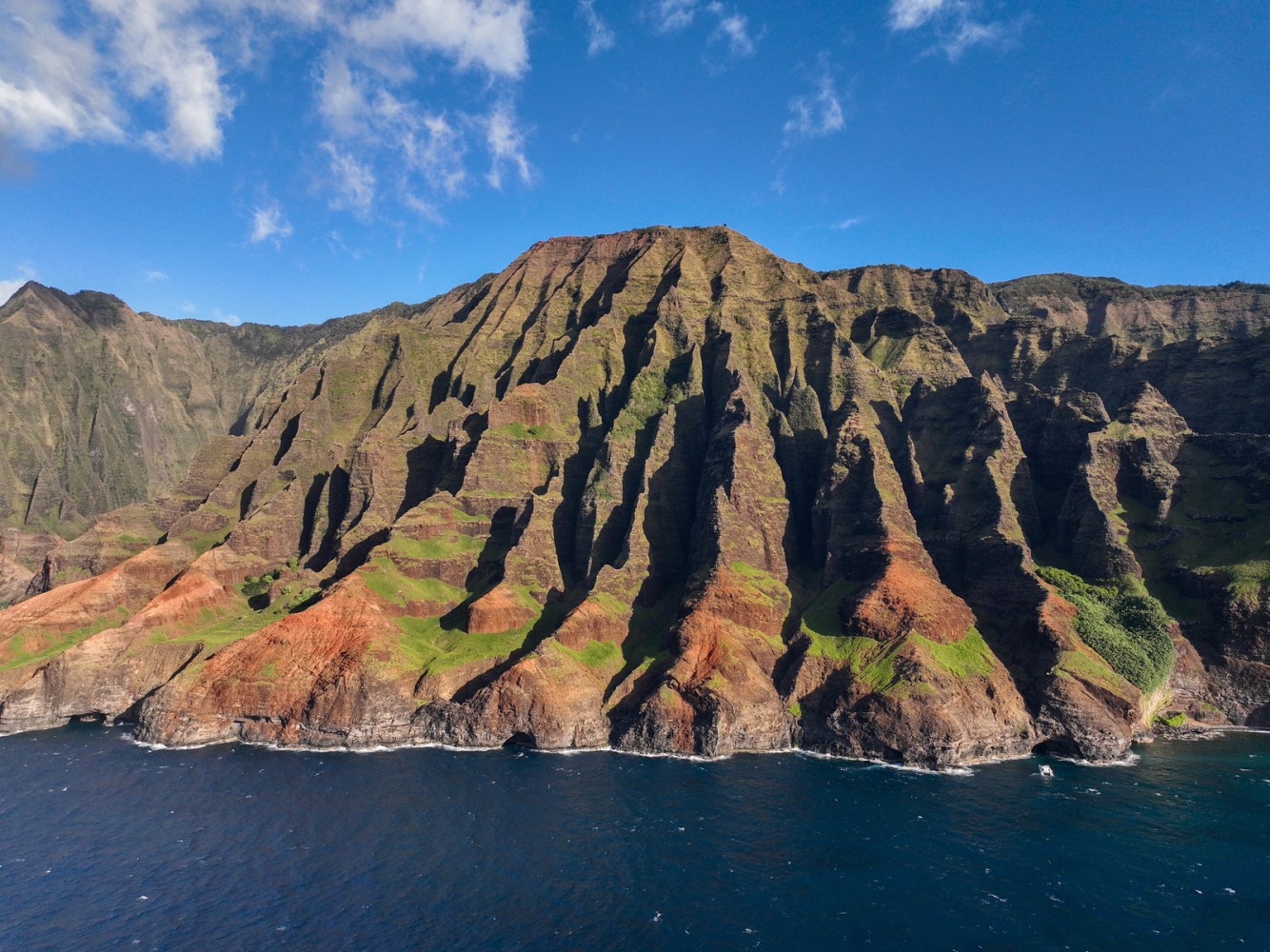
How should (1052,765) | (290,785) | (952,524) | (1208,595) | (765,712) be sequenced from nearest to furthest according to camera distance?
1. (290,785)
2. (1052,765)
3. (765,712)
4. (1208,595)
5. (952,524)

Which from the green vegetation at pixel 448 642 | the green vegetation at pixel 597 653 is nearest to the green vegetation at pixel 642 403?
the green vegetation at pixel 448 642

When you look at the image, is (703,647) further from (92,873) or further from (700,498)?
(92,873)

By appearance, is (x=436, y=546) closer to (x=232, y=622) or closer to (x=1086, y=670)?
(x=232, y=622)

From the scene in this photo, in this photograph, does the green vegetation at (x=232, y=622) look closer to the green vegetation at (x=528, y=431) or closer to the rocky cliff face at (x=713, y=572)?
the rocky cliff face at (x=713, y=572)

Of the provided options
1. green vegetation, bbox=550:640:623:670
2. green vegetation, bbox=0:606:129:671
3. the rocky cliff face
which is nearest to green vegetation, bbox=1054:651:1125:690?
the rocky cliff face

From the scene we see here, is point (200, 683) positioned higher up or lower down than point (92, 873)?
higher up

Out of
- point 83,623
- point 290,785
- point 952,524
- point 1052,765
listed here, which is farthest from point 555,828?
point 83,623

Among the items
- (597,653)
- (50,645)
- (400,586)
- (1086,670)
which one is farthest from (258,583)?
(1086,670)
